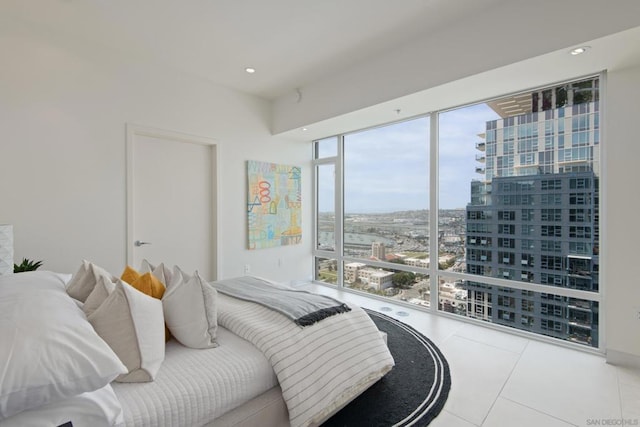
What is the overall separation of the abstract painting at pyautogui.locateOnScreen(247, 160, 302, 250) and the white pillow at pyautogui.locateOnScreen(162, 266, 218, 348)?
245 centimetres

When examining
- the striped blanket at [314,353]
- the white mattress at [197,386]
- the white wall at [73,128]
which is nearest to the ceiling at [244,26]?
the white wall at [73,128]

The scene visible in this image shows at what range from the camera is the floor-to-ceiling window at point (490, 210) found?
2.60m

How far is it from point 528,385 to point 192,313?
87.6 inches

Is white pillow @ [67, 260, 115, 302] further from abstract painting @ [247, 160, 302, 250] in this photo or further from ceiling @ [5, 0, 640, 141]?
abstract painting @ [247, 160, 302, 250]

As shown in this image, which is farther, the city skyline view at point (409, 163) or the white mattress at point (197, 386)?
the city skyline view at point (409, 163)

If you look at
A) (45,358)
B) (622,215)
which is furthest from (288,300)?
(622,215)

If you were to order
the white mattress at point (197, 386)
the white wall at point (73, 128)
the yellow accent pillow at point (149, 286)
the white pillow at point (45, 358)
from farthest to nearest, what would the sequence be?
Result: the white wall at point (73, 128) < the yellow accent pillow at point (149, 286) < the white mattress at point (197, 386) < the white pillow at point (45, 358)

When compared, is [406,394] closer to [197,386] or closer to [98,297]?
[197,386]

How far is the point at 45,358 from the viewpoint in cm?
84

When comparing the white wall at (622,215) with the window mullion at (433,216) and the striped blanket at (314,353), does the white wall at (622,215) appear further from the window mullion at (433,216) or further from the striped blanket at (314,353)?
the striped blanket at (314,353)

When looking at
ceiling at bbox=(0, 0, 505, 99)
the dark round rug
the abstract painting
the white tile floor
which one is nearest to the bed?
the dark round rug

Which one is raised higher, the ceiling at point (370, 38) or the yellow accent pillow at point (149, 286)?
the ceiling at point (370, 38)

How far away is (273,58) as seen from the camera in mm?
3090

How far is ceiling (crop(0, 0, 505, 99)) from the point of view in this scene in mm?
2281
